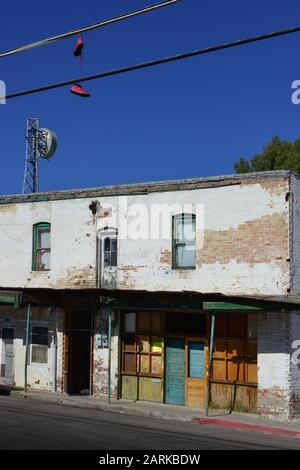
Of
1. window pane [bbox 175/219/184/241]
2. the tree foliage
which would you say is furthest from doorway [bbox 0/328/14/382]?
the tree foliage

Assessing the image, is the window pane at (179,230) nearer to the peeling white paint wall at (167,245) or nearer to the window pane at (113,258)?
the peeling white paint wall at (167,245)

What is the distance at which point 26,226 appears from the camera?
77.6 feet

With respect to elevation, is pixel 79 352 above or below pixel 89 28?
below

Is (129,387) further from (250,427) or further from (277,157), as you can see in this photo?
(277,157)

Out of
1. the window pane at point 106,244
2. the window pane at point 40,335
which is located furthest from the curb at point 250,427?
the window pane at point 40,335

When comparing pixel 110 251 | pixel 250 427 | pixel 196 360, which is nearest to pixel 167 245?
pixel 110 251

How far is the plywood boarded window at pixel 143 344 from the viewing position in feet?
67.8

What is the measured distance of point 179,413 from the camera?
1845cm

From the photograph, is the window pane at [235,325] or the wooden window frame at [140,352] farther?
the wooden window frame at [140,352]

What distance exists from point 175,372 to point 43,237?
695cm

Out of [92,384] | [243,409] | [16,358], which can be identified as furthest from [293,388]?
[16,358]

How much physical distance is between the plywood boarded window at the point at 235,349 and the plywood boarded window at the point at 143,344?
202 cm

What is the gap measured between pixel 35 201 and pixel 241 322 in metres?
8.85

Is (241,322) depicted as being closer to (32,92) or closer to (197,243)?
(197,243)
